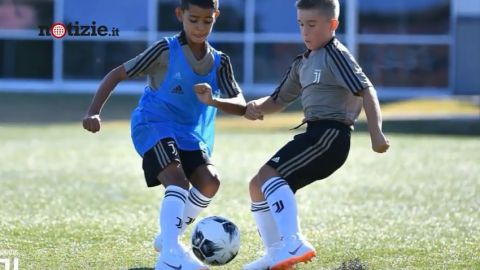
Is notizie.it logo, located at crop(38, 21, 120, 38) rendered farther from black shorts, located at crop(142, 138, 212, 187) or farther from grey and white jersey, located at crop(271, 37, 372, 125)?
grey and white jersey, located at crop(271, 37, 372, 125)

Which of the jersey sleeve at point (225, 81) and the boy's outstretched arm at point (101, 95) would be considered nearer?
the boy's outstretched arm at point (101, 95)

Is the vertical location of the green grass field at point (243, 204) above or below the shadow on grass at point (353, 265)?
below

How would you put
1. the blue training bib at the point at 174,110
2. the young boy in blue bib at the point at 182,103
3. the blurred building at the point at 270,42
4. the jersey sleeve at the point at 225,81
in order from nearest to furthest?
the young boy in blue bib at the point at 182,103 < the blue training bib at the point at 174,110 < the jersey sleeve at the point at 225,81 < the blurred building at the point at 270,42

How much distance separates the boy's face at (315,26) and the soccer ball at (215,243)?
119 cm

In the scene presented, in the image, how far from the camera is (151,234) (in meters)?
7.30

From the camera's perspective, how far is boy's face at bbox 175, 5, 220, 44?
6027 mm

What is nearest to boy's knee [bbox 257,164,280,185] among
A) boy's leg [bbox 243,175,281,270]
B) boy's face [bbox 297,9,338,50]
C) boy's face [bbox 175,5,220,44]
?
boy's leg [bbox 243,175,281,270]

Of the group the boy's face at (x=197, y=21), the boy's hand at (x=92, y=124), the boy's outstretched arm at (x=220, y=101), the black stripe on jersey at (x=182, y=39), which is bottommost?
the boy's hand at (x=92, y=124)

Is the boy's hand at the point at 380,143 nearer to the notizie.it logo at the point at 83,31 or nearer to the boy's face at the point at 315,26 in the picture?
the boy's face at the point at 315,26

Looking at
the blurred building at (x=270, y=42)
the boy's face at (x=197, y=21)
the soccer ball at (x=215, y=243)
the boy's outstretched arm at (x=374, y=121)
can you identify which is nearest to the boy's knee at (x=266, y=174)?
the soccer ball at (x=215, y=243)

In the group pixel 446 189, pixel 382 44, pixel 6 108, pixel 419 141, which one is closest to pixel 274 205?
pixel 446 189

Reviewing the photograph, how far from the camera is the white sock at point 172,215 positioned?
222 inches

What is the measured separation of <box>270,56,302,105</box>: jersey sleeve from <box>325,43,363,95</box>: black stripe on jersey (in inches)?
14.8

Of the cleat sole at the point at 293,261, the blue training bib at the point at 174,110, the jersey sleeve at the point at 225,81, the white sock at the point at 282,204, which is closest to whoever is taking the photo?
the cleat sole at the point at 293,261
